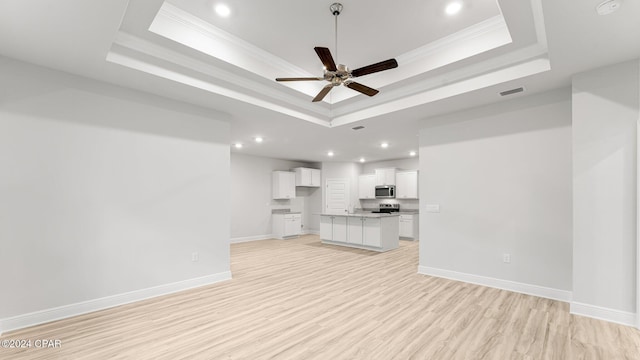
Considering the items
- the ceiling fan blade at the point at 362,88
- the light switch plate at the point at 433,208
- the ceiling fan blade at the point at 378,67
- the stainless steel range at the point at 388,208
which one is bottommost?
the stainless steel range at the point at 388,208

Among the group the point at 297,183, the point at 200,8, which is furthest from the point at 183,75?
the point at 297,183

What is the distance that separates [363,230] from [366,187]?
11.7 feet

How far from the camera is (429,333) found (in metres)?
2.75

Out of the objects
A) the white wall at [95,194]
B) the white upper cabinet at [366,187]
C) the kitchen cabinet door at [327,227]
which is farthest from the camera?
the white upper cabinet at [366,187]

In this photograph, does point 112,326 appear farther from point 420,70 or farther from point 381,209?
point 381,209

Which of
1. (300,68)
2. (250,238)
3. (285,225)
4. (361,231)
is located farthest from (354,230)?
(300,68)

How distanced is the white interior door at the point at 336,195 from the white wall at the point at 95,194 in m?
6.31

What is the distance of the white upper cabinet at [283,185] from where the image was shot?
31.0 ft

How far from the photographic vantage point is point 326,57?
2.54 metres

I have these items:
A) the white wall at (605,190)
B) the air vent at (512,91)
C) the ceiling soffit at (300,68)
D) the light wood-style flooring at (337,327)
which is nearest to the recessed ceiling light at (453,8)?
the ceiling soffit at (300,68)

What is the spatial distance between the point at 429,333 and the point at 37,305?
157 inches

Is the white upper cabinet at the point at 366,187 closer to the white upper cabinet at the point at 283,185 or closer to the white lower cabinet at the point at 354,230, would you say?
the white upper cabinet at the point at 283,185

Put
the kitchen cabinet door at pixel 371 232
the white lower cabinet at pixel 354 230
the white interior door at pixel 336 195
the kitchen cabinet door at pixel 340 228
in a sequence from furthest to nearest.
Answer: the white interior door at pixel 336 195 → the kitchen cabinet door at pixel 340 228 → the white lower cabinet at pixel 354 230 → the kitchen cabinet door at pixel 371 232

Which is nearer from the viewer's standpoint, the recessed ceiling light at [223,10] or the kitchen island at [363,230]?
the recessed ceiling light at [223,10]
